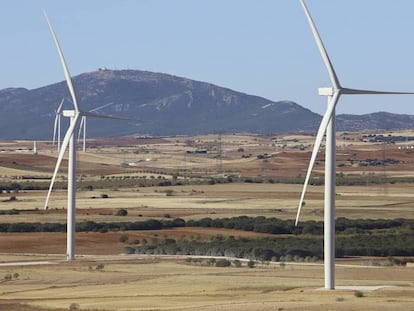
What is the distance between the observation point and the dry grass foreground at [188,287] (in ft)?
192

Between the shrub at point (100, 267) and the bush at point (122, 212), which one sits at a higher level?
the bush at point (122, 212)

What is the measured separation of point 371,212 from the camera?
461 feet

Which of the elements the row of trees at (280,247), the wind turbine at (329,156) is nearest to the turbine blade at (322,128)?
the wind turbine at (329,156)

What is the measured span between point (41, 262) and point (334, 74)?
3158 cm

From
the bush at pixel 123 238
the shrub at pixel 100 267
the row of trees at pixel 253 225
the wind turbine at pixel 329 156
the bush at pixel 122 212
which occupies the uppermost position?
the wind turbine at pixel 329 156

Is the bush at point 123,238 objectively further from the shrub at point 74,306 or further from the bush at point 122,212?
the shrub at point 74,306

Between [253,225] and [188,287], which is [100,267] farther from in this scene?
[253,225]

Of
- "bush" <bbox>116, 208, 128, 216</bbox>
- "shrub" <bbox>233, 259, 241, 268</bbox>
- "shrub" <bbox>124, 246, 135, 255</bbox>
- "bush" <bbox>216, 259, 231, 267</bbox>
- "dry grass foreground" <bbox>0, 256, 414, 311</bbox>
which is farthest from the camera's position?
"bush" <bbox>116, 208, 128, 216</bbox>

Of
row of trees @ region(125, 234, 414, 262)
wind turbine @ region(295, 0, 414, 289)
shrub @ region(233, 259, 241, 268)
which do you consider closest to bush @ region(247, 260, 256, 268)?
shrub @ region(233, 259, 241, 268)

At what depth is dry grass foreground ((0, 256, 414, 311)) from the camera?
58.6 metres

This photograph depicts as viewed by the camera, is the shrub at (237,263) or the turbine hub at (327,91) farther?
the shrub at (237,263)

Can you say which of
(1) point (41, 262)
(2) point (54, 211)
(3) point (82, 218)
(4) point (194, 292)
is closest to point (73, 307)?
(4) point (194, 292)

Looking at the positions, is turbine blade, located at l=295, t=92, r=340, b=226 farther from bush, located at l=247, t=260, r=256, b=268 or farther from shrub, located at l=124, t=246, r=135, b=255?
shrub, located at l=124, t=246, r=135, b=255

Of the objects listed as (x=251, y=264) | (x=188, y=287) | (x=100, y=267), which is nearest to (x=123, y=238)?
(x=100, y=267)
